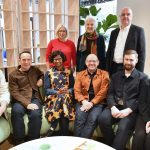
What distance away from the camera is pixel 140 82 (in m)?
2.56

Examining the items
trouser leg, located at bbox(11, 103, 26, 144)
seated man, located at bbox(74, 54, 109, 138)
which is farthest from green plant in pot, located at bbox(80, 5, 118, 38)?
trouser leg, located at bbox(11, 103, 26, 144)

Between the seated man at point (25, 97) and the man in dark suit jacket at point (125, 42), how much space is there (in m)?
1.04

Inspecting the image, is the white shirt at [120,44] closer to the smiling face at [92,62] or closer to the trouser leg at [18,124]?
the smiling face at [92,62]

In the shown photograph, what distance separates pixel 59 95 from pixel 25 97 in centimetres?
44

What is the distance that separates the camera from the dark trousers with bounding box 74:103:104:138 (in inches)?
100

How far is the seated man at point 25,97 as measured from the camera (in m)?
2.59

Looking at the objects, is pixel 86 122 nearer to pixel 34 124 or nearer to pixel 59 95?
pixel 59 95

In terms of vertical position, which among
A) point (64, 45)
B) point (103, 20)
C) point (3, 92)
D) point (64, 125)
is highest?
point (103, 20)

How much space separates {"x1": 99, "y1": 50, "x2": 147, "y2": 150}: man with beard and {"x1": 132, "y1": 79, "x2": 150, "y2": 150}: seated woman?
8 centimetres

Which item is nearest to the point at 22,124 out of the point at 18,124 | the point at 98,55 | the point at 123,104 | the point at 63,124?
the point at 18,124

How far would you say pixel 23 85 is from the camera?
2.89m

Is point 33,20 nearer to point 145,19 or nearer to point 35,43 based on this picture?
point 35,43

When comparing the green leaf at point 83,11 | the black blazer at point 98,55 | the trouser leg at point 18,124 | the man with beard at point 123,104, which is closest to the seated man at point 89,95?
the man with beard at point 123,104

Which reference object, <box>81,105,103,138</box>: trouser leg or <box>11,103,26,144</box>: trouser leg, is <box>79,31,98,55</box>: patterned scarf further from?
<box>11,103,26,144</box>: trouser leg
